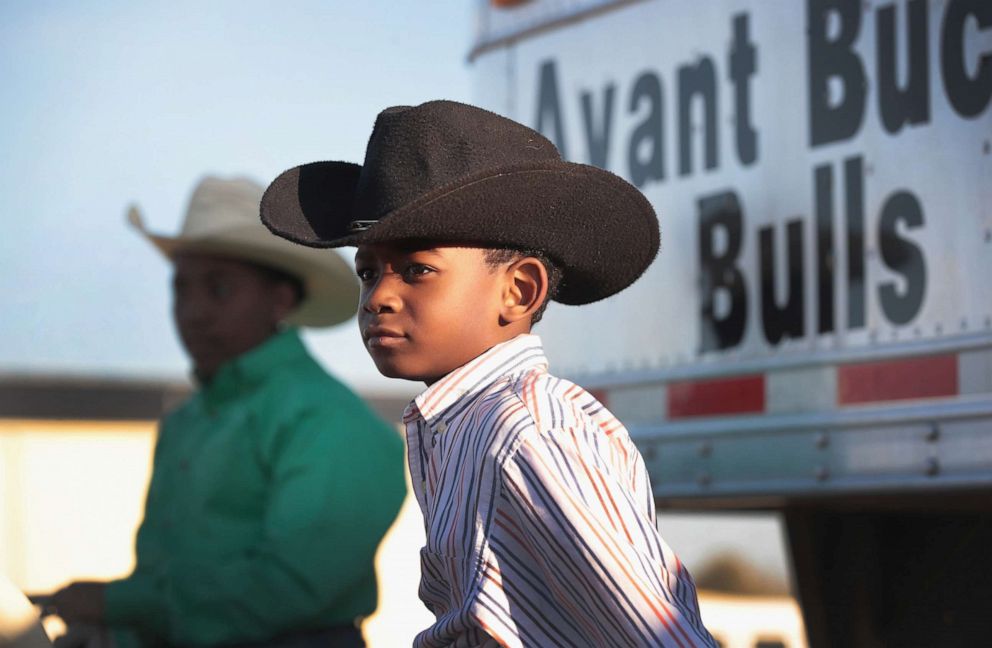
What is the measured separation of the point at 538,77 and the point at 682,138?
58 cm

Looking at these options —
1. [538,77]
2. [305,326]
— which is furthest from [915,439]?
[305,326]

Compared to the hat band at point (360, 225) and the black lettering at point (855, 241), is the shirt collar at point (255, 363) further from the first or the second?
the hat band at point (360, 225)

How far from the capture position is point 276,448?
3.37 m

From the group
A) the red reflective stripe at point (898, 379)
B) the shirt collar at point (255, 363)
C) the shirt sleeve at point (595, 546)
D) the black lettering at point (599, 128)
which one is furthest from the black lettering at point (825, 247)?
the shirt sleeve at point (595, 546)

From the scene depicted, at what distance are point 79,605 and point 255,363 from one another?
2.17 feet

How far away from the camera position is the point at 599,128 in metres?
3.80

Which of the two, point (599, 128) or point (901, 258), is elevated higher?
point (599, 128)

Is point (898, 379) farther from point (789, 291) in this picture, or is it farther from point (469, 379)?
point (469, 379)

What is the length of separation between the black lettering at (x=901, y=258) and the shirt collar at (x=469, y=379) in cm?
142

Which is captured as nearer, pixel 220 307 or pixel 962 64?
pixel 962 64

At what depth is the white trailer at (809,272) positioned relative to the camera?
2.94 metres

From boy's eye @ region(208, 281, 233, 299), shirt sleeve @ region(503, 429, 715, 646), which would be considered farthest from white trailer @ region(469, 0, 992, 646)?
shirt sleeve @ region(503, 429, 715, 646)

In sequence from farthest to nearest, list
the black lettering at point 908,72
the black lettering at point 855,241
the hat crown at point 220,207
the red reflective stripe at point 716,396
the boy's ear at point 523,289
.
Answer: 1. the hat crown at point 220,207
2. the red reflective stripe at point 716,396
3. the black lettering at point 855,241
4. the black lettering at point 908,72
5. the boy's ear at point 523,289

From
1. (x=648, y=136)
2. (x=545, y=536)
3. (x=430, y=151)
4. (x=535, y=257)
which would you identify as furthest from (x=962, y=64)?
(x=545, y=536)
